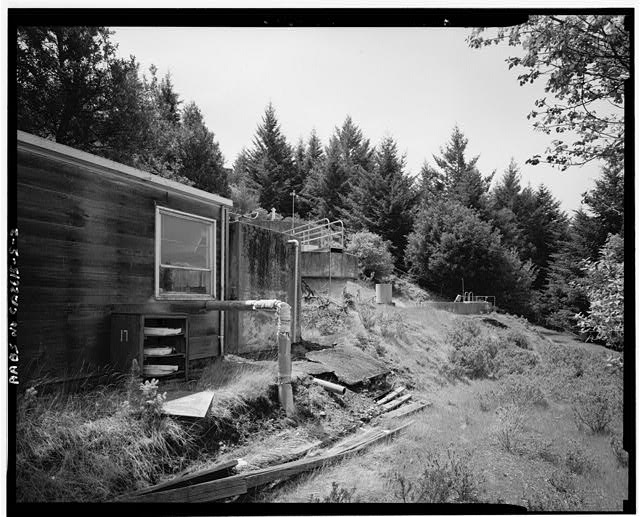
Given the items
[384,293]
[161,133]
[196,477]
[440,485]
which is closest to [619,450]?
[440,485]

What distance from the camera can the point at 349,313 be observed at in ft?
30.6

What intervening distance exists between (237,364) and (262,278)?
1.74m

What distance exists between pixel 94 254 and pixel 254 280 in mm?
2826

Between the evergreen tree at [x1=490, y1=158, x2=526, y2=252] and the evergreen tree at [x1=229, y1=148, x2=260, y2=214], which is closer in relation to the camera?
the evergreen tree at [x1=490, y1=158, x2=526, y2=252]

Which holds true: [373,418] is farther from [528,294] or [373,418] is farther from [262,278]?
[528,294]

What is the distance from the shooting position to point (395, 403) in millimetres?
5676

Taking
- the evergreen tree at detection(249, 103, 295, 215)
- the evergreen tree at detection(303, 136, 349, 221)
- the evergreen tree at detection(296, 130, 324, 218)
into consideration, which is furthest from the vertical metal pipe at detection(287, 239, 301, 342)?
the evergreen tree at detection(303, 136, 349, 221)

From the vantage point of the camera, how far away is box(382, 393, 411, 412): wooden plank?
217 inches

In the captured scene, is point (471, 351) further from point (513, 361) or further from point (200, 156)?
point (200, 156)

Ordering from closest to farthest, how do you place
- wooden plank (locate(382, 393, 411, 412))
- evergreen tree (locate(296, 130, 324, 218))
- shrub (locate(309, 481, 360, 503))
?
shrub (locate(309, 481, 360, 503))
wooden plank (locate(382, 393, 411, 412))
evergreen tree (locate(296, 130, 324, 218))

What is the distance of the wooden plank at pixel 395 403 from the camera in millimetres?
5516

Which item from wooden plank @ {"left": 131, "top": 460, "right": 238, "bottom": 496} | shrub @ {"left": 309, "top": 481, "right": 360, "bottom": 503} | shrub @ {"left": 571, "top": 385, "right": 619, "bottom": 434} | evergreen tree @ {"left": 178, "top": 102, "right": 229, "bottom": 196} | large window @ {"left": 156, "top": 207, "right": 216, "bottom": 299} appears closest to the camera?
wooden plank @ {"left": 131, "top": 460, "right": 238, "bottom": 496}

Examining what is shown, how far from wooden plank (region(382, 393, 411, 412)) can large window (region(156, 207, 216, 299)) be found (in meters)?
2.79

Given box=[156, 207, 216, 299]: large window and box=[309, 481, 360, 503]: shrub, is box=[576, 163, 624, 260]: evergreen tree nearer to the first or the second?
box=[309, 481, 360, 503]: shrub
